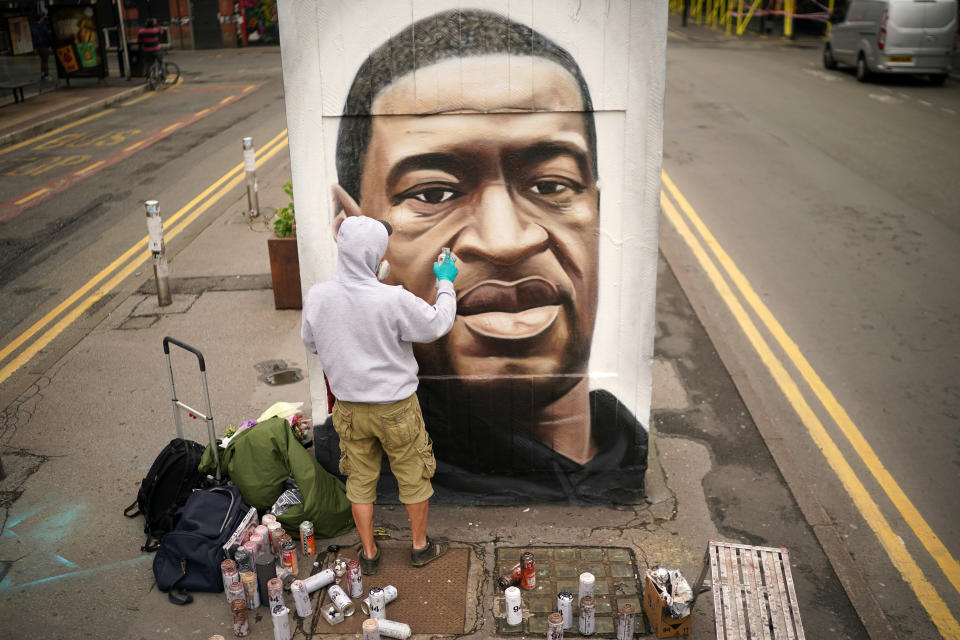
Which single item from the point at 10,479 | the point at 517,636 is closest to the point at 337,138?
the point at 517,636

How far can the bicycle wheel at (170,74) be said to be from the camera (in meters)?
23.5

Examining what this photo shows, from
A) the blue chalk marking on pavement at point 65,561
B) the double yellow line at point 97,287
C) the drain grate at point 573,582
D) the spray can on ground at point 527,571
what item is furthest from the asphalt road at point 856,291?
the double yellow line at point 97,287

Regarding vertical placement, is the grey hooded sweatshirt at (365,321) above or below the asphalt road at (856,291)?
above

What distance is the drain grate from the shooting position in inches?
177

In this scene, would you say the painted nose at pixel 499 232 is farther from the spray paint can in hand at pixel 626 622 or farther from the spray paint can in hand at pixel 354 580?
the spray paint can in hand at pixel 626 622

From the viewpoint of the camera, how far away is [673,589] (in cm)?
437

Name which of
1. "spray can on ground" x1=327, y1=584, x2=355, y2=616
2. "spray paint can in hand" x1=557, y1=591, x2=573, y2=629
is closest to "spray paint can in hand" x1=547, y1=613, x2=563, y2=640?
"spray paint can in hand" x1=557, y1=591, x2=573, y2=629

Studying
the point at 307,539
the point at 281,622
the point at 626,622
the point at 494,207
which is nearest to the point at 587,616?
the point at 626,622

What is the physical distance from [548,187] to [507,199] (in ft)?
0.83

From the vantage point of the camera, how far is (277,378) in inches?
285

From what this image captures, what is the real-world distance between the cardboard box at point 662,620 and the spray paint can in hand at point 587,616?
0.32 meters

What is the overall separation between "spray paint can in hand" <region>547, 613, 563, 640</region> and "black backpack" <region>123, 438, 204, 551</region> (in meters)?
2.47

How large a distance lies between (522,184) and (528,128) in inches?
12.8

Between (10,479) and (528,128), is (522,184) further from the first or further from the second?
(10,479)
